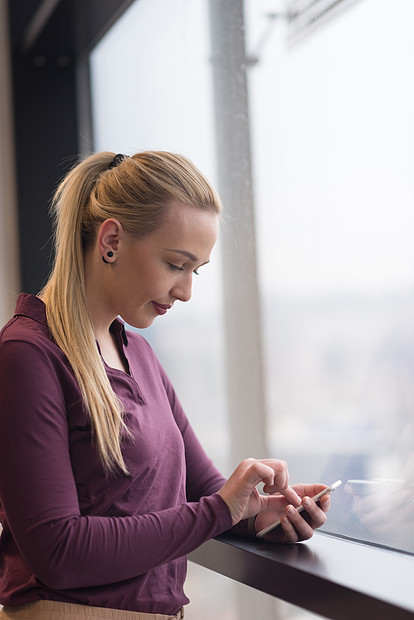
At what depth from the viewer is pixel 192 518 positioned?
967 mm

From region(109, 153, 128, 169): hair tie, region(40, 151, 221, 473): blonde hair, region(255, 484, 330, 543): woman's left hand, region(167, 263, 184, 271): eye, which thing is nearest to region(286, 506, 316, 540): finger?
region(255, 484, 330, 543): woman's left hand

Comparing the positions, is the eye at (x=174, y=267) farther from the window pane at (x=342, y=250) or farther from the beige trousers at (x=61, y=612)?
the beige trousers at (x=61, y=612)

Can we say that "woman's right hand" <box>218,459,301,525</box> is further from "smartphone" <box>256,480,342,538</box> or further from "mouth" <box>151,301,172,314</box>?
"mouth" <box>151,301,172,314</box>

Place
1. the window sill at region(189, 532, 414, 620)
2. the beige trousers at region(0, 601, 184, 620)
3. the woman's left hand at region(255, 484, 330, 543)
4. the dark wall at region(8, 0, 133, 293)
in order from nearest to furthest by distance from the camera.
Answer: the window sill at region(189, 532, 414, 620) < the beige trousers at region(0, 601, 184, 620) < the woman's left hand at region(255, 484, 330, 543) < the dark wall at region(8, 0, 133, 293)

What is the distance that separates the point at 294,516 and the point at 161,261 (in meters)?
0.45

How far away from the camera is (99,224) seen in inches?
42.7

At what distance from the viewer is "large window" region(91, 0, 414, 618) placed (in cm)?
115

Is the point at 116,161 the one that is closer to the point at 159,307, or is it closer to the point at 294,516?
the point at 159,307

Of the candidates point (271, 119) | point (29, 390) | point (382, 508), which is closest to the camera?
point (29, 390)

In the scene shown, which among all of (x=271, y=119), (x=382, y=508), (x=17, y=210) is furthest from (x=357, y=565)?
(x=17, y=210)

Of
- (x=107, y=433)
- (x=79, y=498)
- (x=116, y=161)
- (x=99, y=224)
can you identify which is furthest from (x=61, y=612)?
(x=116, y=161)

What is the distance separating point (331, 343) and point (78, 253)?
0.51 m

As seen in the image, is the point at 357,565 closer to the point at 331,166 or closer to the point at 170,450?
the point at 170,450

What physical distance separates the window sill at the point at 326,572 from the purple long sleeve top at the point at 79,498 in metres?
0.10
